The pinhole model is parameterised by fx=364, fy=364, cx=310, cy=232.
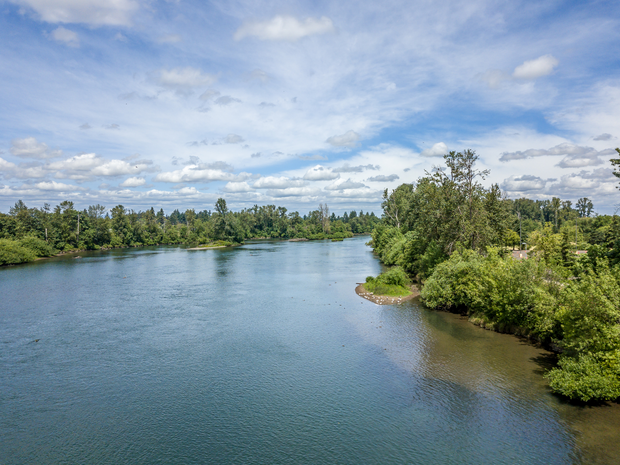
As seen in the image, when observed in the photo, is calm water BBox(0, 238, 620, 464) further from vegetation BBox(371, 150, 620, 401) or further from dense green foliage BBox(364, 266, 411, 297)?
dense green foliage BBox(364, 266, 411, 297)

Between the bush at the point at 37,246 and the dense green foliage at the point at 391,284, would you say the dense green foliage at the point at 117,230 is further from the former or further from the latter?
the dense green foliage at the point at 391,284

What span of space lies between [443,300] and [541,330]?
40.8 feet

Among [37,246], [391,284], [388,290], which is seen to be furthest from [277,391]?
[37,246]

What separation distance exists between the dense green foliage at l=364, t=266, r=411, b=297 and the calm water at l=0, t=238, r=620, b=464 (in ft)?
18.6

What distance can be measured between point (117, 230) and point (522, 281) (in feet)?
472

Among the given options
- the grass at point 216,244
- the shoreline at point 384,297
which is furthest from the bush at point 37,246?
the shoreline at point 384,297

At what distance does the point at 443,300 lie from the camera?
39.7 metres

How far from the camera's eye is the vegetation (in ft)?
66.7

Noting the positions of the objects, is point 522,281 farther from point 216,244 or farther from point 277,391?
point 216,244

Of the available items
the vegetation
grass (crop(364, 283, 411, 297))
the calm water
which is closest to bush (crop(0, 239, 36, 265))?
the calm water

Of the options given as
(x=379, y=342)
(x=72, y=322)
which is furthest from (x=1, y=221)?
(x=379, y=342)

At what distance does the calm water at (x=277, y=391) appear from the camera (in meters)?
17.1

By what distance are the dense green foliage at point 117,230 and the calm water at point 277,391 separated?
71582mm

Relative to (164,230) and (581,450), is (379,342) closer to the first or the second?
(581,450)
